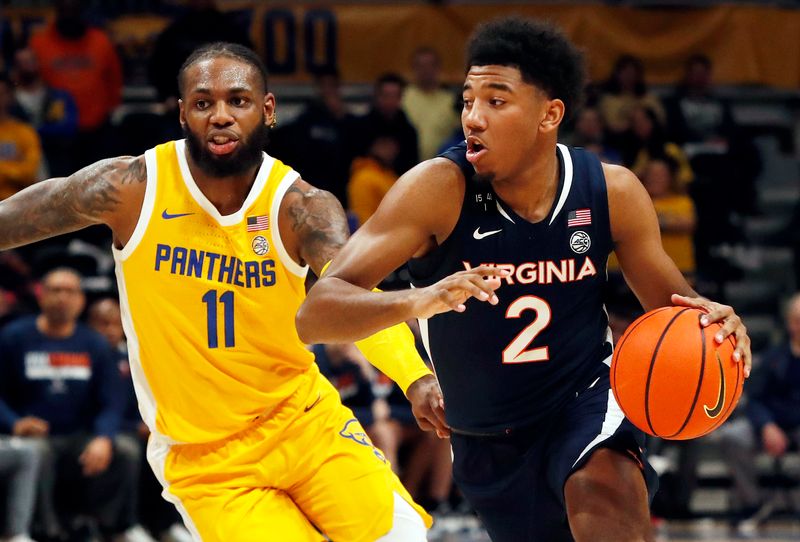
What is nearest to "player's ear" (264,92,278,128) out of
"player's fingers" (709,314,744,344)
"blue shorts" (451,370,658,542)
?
"blue shorts" (451,370,658,542)

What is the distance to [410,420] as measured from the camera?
9.71 m

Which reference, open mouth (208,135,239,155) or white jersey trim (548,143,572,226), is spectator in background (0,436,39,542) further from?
white jersey trim (548,143,572,226)

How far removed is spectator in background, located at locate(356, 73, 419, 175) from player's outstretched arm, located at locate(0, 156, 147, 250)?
6768 mm

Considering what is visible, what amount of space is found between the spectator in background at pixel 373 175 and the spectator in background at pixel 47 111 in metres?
2.48

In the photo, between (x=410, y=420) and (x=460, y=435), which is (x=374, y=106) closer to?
(x=410, y=420)

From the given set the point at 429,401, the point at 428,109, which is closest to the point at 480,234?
the point at 429,401

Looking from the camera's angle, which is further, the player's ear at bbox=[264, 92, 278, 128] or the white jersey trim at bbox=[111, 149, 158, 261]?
the player's ear at bbox=[264, 92, 278, 128]

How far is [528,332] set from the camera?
14.7 feet

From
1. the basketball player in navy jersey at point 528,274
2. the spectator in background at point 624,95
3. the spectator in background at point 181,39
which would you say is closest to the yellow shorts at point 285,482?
the basketball player in navy jersey at point 528,274

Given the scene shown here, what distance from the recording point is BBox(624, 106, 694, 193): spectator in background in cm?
1175

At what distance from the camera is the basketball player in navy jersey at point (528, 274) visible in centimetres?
430

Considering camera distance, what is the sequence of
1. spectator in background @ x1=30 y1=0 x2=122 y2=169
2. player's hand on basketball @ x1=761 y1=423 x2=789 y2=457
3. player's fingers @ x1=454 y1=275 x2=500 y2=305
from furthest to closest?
spectator in background @ x1=30 y1=0 x2=122 y2=169, player's hand on basketball @ x1=761 y1=423 x2=789 y2=457, player's fingers @ x1=454 y1=275 x2=500 y2=305

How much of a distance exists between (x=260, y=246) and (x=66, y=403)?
15.6 feet

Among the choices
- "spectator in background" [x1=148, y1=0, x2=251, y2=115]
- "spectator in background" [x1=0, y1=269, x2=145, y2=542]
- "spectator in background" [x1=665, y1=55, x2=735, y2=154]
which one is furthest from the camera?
"spectator in background" [x1=665, y1=55, x2=735, y2=154]
